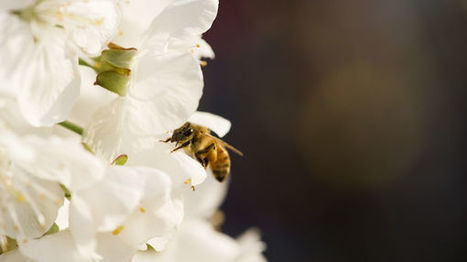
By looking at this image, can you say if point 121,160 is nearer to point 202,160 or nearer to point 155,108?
point 155,108

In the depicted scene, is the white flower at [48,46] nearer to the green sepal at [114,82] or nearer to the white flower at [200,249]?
the green sepal at [114,82]

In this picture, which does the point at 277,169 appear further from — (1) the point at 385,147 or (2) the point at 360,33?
(2) the point at 360,33

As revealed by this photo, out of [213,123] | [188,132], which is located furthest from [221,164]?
[213,123]

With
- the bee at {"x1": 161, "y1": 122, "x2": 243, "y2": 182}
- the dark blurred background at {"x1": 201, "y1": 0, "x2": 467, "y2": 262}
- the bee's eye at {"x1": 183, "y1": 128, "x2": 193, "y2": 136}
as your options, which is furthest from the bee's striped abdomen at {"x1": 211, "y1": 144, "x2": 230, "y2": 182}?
the dark blurred background at {"x1": 201, "y1": 0, "x2": 467, "y2": 262}

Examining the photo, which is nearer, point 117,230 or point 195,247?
point 117,230

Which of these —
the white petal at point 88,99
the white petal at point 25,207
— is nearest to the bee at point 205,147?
the white petal at point 88,99

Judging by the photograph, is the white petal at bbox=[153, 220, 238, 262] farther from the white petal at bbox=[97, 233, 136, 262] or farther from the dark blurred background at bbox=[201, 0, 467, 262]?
the dark blurred background at bbox=[201, 0, 467, 262]

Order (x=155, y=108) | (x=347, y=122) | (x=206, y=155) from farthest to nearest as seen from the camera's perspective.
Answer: (x=347, y=122), (x=206, y=155), (x=155, y=108)
